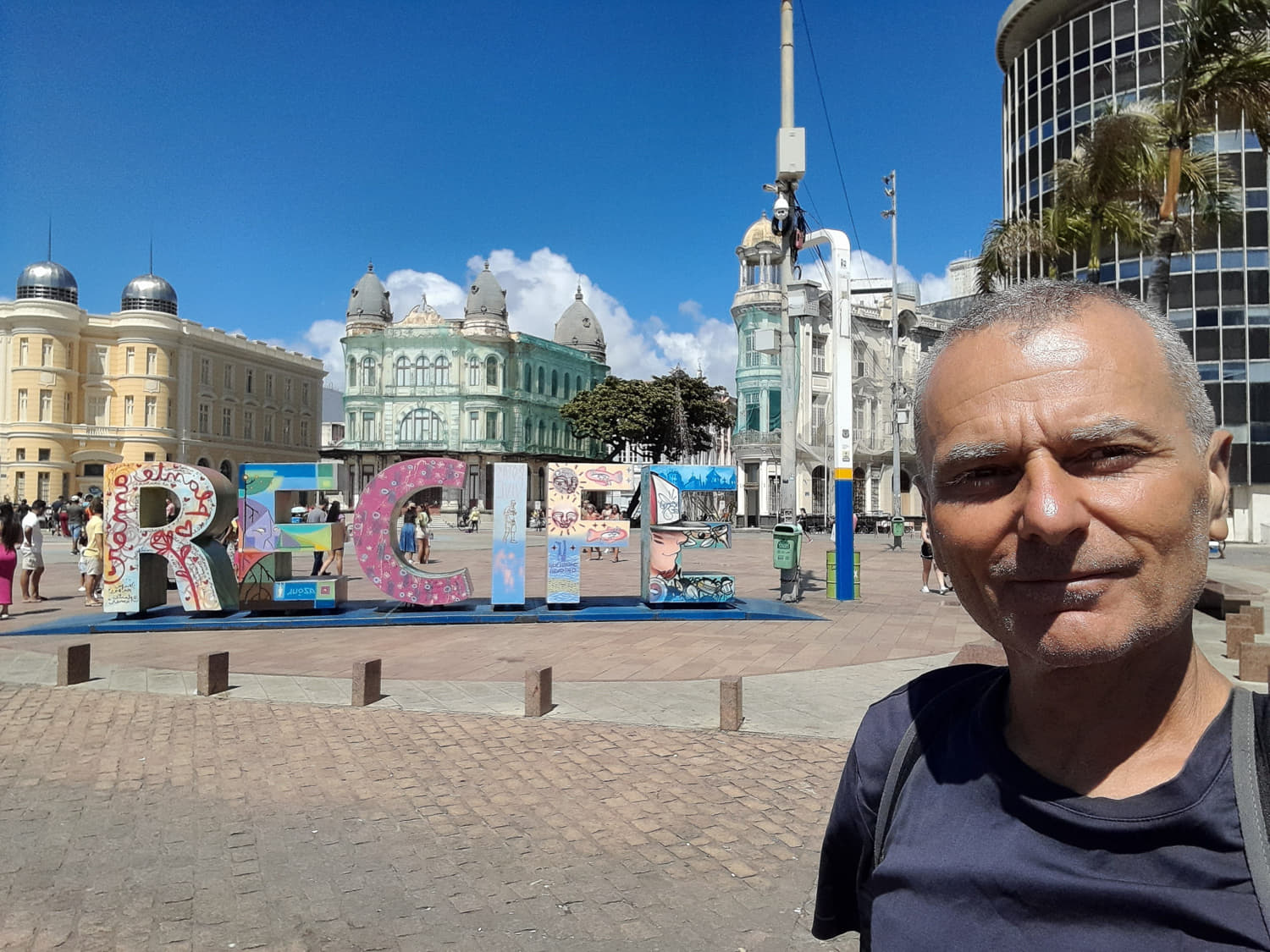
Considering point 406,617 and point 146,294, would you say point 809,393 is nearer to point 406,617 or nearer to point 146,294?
point 406,617

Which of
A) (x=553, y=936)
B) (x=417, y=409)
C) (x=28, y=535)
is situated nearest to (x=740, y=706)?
(x=553, y=936)

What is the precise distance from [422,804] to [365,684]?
2800mm

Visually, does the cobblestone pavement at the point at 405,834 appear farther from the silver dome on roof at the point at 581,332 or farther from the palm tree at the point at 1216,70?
the silver dome on roof at the point at 581,332

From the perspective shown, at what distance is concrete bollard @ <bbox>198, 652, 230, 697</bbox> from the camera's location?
27.3ft

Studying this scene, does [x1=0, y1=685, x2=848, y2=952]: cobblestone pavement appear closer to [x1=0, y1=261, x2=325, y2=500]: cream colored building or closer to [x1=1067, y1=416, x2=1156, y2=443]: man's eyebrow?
[x1=1067, y1=416, x2=1156, y2=443]: man's eyebrow

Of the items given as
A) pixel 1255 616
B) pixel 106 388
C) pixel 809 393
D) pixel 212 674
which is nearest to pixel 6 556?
pixel 212 674

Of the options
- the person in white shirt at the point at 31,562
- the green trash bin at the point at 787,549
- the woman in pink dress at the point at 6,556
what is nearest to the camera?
the woman in pink dress at the point at 6,556

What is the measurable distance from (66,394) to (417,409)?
784 inches

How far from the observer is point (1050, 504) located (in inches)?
42.0

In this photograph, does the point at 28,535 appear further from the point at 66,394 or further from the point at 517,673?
the point at 66,394

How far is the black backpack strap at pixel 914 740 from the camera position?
130 cm

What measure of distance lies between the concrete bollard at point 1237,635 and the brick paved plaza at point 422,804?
0.23m

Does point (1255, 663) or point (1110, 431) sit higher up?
point (1110, 431)

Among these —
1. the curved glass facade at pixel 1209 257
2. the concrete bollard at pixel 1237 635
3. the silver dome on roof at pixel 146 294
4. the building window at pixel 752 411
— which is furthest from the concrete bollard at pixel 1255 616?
the silver dome on roof at pixel 146 294
